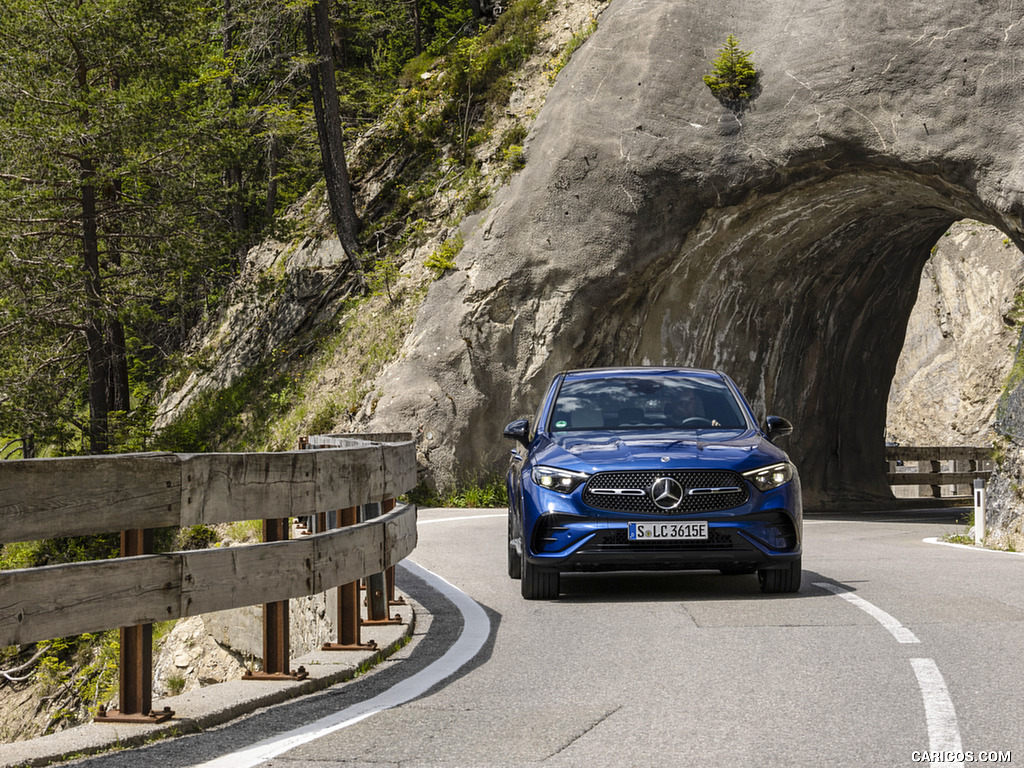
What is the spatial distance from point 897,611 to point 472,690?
12.2ft

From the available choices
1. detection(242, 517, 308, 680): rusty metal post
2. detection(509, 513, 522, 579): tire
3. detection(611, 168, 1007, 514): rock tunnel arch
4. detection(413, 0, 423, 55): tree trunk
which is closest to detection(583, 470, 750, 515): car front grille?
detection(509, 513, 522, 579): tire

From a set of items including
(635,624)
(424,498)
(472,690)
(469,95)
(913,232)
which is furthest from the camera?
(469,95)

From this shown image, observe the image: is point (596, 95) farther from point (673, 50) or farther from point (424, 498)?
point (424, 498)

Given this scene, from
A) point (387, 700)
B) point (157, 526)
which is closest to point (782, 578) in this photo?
point (387, 700)

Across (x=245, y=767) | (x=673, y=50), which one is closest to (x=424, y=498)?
(x=673, y=50)

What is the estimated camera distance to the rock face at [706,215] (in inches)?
778

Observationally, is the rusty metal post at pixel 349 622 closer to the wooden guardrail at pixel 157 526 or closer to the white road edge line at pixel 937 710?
the wooden guardrail at pixel 157 526

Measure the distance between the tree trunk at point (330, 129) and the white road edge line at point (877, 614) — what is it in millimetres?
19464

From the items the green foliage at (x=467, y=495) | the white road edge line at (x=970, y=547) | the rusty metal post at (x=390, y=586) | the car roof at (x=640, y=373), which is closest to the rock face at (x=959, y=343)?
the green foliage at (x=467, y=495)

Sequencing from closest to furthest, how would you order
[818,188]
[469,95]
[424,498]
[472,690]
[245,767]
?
[245,767]
[472,690]
[818,188]
[424,498]
[469,95]

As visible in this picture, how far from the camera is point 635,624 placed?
801 cm

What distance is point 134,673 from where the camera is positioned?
512cm

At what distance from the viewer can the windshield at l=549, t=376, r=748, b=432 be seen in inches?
394

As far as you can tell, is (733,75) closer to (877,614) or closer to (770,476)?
(770,476)
